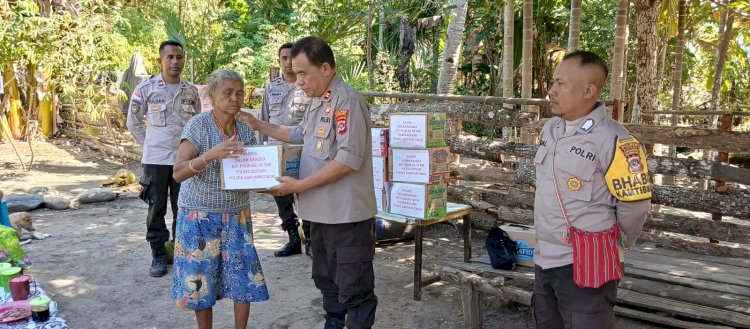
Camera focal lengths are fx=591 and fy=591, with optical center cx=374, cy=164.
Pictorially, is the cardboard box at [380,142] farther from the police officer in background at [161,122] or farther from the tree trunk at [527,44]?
the tree trunk at [527,44]

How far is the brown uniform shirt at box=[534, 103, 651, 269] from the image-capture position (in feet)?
7.95

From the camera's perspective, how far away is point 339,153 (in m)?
3.08

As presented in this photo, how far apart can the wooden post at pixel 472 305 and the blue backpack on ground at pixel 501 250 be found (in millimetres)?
321

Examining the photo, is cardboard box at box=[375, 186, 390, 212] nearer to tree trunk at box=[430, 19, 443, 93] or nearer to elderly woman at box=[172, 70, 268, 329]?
elderly woman at box=[172, 70, 268, 329]

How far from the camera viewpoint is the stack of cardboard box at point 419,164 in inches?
179

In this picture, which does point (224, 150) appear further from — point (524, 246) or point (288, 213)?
point (288, 213)

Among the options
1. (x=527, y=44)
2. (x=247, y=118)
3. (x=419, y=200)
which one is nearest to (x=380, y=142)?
(x=419, y=200)

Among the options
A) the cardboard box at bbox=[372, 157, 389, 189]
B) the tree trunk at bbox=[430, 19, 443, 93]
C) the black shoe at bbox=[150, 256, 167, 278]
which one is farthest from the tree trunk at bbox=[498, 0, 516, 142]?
the tree trunk at bbox=[430, 19, 443, 93]

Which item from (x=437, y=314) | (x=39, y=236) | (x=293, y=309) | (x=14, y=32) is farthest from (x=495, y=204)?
(x=14, y=32)

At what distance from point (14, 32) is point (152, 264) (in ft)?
18.9

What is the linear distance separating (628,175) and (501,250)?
6.16ft

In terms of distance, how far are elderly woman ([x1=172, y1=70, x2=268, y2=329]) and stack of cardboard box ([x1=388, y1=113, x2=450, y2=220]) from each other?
1.58m

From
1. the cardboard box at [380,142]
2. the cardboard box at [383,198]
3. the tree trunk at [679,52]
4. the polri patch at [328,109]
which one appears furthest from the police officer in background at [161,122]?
the tree trunk at [679,52]

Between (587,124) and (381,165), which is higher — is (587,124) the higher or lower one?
the higher one
